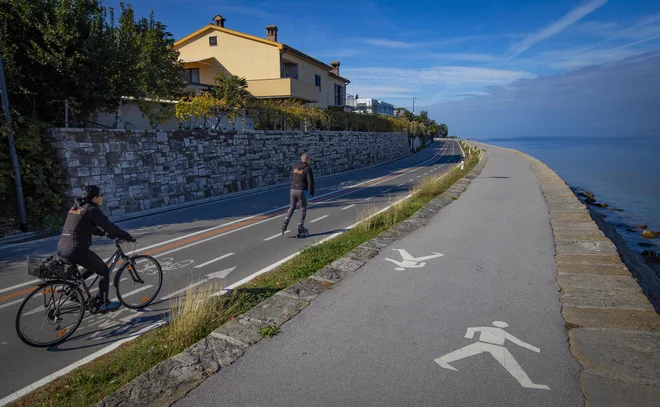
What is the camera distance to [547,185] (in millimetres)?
17359

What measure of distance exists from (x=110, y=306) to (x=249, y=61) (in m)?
30.3

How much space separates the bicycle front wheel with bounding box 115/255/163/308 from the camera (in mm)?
5754

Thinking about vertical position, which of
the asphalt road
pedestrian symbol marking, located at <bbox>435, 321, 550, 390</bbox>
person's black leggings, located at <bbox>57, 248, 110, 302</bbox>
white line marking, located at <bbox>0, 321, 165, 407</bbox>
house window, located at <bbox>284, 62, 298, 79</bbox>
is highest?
house window, located at <bbox>284, 62, 298, 79</bbox>

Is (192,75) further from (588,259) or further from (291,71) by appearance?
(588,259)

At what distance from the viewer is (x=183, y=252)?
336 inches

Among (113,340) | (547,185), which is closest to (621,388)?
(113,340)

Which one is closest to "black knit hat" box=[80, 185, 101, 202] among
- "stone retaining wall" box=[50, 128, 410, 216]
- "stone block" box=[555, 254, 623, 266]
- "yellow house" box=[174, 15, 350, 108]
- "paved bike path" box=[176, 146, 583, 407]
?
"paved bike path" box=[176, 146, 583, 407]

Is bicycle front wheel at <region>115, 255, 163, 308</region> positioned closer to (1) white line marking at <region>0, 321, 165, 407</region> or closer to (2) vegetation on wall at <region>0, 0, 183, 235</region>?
(1) white line marking at <region>0, 321, 165, 407</region>

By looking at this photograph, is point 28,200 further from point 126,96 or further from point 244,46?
point 244,46

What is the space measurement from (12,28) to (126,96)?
133 inches

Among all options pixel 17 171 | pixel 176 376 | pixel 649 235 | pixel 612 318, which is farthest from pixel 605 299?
pixel 649 235

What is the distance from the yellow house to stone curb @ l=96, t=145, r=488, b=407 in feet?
85.4

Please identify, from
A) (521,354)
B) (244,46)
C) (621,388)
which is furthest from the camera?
(244,46)

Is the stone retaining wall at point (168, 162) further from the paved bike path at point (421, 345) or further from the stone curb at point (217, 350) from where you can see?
the paved bike path at point (421, 345)
